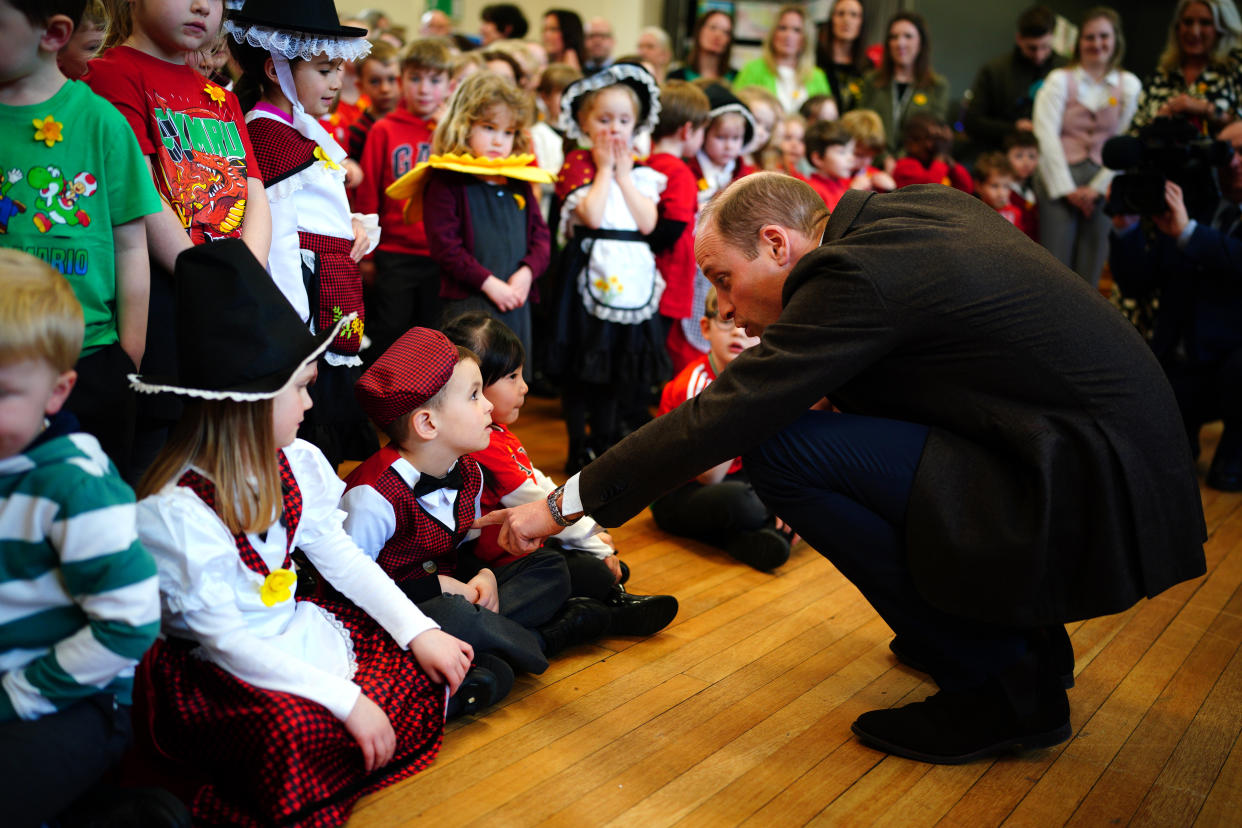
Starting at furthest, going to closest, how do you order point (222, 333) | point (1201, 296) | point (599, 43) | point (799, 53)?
1. point (599, 43)
2. point (799, 53)
3. point (1201, 296)
4. point (222, 333)

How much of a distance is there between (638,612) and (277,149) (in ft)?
4.44

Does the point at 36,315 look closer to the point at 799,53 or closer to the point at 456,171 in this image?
the point at 456,171

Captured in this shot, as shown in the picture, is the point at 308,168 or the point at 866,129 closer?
the point at 308,168

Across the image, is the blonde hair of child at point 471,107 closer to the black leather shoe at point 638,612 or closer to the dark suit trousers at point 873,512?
the black leather shoe at point 638,612

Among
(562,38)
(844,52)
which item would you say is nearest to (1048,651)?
(844,52)

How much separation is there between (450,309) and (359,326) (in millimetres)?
555

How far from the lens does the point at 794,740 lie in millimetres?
1863

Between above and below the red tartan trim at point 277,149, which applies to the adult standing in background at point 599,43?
above

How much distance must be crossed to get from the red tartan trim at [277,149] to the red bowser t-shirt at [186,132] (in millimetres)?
166

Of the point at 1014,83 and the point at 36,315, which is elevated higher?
the point at 1014,83

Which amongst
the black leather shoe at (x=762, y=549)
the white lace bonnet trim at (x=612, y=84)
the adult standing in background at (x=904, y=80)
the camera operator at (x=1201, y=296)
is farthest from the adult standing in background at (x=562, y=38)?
the black leather shoe at (x=762, y=549)

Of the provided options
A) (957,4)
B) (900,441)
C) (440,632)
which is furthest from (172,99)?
(957,4)

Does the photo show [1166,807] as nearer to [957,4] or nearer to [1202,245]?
[1202,245]

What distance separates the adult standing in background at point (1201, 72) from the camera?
4289 millimetres
